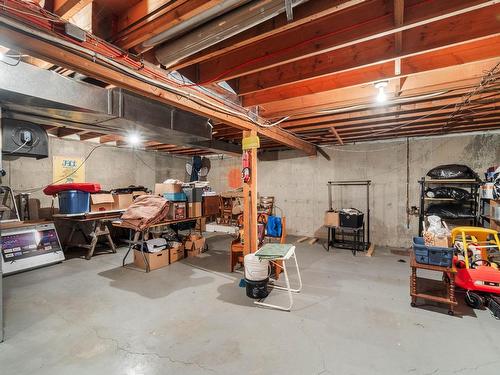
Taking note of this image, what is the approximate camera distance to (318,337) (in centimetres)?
224

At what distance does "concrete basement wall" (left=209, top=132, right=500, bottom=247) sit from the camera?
488 cm

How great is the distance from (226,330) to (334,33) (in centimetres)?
270

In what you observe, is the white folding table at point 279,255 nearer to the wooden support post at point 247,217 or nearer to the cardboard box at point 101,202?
the wooden support post at point 247,217

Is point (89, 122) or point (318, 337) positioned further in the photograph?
point (89, 122)

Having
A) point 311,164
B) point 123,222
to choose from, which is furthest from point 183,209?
point 311,164

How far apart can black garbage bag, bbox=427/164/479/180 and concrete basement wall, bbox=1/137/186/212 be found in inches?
277

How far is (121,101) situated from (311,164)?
484cm

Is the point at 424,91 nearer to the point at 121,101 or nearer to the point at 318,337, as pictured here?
the point at 318,337

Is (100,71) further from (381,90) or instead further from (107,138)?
(107,138)

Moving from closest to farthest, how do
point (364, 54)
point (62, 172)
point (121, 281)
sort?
point (364, 54), point (121, 281), point (62, 172)

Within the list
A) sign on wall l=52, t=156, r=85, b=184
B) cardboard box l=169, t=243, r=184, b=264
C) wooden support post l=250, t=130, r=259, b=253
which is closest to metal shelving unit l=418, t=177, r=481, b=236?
wooden support post l=250, t=130, r=259, b=253

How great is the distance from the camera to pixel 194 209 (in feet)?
16.2

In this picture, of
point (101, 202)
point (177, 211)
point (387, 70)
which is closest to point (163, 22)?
point (387, 70)

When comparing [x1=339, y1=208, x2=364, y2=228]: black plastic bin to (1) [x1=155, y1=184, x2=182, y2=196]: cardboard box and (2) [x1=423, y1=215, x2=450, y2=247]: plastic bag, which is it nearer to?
(2) [x1=423, y1=215, x2=450, y2=247]: plastic bag
